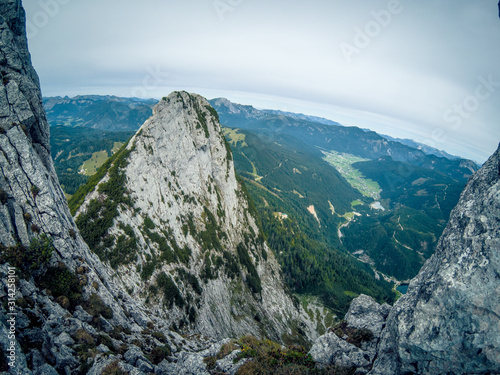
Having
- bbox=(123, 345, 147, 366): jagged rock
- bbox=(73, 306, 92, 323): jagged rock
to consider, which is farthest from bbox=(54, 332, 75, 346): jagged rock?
bbox=(123, 345, 147, 366): jagged rock

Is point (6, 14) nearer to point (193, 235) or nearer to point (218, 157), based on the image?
point (193, 235)

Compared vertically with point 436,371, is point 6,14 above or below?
above

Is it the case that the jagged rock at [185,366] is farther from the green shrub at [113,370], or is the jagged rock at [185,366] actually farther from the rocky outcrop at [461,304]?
the rocky outcrop at [461,304]

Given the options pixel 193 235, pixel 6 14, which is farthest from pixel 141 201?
pixel 6 14

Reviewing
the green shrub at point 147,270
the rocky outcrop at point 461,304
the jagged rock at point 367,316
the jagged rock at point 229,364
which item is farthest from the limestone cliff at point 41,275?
the rocky outcrop at point 461,304

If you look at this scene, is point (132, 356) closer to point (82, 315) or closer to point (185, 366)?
point (82, 315)

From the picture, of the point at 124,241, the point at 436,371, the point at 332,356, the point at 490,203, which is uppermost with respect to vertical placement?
the point at 490,203

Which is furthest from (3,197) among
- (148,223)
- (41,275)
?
(148,223)

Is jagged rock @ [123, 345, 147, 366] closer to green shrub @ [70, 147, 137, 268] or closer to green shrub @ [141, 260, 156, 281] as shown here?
green shrub @ [70, 147, 137, 268]
